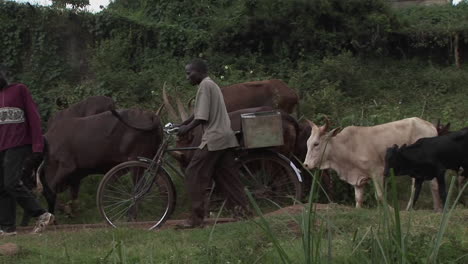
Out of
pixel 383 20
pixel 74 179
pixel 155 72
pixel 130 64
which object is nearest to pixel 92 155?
pixel 74 179

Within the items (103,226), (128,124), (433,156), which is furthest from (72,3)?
(433,156)

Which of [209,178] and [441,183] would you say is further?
[441,183]

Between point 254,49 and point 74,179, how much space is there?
9.44 metres

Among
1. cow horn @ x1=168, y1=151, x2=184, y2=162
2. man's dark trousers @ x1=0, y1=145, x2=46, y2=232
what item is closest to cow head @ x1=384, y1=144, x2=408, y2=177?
cow horn @ x1=168, y1=151, x2=184, y2=162

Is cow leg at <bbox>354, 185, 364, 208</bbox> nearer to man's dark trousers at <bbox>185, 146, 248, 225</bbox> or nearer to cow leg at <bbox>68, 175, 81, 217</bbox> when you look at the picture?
man's dark trousers at <bbox>185, 146, 248, 225</bbox>

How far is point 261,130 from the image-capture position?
8547 millimetres

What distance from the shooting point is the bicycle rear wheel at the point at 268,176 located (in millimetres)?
8711

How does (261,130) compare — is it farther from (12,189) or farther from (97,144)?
(12,189)

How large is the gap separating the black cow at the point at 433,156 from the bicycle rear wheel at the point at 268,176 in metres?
1.19

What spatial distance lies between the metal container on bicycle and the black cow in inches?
53.6

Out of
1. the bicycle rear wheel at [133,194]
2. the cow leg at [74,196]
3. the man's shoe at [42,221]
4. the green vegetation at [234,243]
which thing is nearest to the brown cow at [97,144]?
the cow leg at [74,196]

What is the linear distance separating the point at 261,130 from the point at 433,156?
79.2 inches

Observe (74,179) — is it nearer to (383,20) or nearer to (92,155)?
(92,155)

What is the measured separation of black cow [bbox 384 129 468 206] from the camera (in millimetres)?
8570
